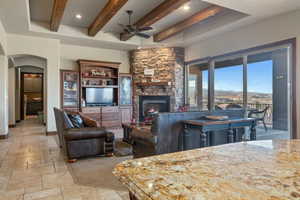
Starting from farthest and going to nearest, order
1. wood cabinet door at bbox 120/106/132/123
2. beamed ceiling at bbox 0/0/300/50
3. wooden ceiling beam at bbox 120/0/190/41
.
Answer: wood cabinet door at bbox 120/106/132/123 < wooden ceiling beam at bbox 120/0/190/41 < beamed ceiling at bbox 0/0/300/50

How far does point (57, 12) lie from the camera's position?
451cm

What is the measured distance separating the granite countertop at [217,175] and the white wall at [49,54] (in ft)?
20.0

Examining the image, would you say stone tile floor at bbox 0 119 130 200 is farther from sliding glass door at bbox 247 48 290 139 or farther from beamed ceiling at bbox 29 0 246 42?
sliding glass door at bbox 247 48 290 139

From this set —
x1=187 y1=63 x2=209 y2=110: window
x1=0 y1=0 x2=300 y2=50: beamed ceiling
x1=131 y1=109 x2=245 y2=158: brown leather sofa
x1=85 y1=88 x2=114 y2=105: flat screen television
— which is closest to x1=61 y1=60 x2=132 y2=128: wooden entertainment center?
x1=85 y1=88 x2=114 y2=105: flat screen television

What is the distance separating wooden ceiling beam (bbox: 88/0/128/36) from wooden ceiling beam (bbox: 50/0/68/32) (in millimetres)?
906

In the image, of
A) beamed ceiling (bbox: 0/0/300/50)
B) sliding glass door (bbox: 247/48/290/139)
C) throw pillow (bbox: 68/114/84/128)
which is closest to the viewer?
throw pillow (bbox: 68/114/84/128)

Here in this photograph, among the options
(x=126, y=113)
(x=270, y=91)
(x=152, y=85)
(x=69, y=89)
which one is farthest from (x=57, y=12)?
(x=270, y=91)

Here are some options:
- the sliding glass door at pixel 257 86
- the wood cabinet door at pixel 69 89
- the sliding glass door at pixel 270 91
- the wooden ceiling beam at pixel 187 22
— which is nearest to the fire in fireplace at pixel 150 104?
the sliding glass door at pixel 257 86

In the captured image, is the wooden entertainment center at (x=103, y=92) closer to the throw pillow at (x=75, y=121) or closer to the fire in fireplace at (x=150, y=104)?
the fire in fireplace at (x=150, y=104)

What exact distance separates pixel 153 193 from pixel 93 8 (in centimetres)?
525

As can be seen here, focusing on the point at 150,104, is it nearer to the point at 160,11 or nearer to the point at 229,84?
the point at 229,84

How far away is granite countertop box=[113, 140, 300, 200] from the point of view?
0.69 m

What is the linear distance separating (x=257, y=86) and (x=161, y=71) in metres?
3.33

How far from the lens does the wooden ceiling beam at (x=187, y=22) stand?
15.7ft
